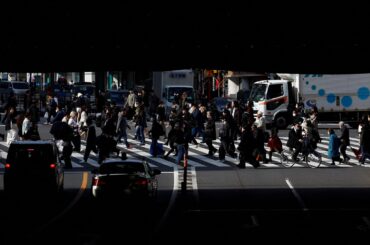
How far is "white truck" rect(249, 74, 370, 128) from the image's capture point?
193 ft

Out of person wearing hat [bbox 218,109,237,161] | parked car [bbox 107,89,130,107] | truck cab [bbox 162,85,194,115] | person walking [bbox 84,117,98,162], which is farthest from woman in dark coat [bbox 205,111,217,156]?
parked car [bbox 107,89,130,107]

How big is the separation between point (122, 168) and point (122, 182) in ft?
1.79

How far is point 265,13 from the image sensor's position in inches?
965

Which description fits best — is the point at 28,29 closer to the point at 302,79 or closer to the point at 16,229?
the point at 16,229

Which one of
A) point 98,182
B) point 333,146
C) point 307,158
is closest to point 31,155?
point 98,182

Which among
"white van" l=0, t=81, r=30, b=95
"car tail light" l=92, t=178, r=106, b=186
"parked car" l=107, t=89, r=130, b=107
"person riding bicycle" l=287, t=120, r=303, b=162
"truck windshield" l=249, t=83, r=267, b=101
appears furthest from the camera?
"white van" l=0, t=81, r=30, b=95

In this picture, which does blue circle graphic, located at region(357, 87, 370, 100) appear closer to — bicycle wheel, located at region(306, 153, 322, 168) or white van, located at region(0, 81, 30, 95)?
bicycle wheel, located at region(306, 153, 322, 168)

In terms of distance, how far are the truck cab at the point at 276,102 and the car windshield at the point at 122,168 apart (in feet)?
95.8

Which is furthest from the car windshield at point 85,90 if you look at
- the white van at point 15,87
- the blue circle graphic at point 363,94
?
the blue circle graphic at point 363,94

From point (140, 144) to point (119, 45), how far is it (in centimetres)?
2109

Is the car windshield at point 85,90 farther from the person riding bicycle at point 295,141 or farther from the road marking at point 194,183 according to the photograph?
the road marking at point 194,183

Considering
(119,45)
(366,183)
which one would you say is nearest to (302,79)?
(366,183)

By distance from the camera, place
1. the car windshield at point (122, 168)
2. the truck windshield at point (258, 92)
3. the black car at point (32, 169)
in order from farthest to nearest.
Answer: the truck windshield at point (258, 92) < the black car at point (32, 169) < the car windshield at point (122, 168)

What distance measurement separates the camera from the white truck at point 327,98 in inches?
2312
